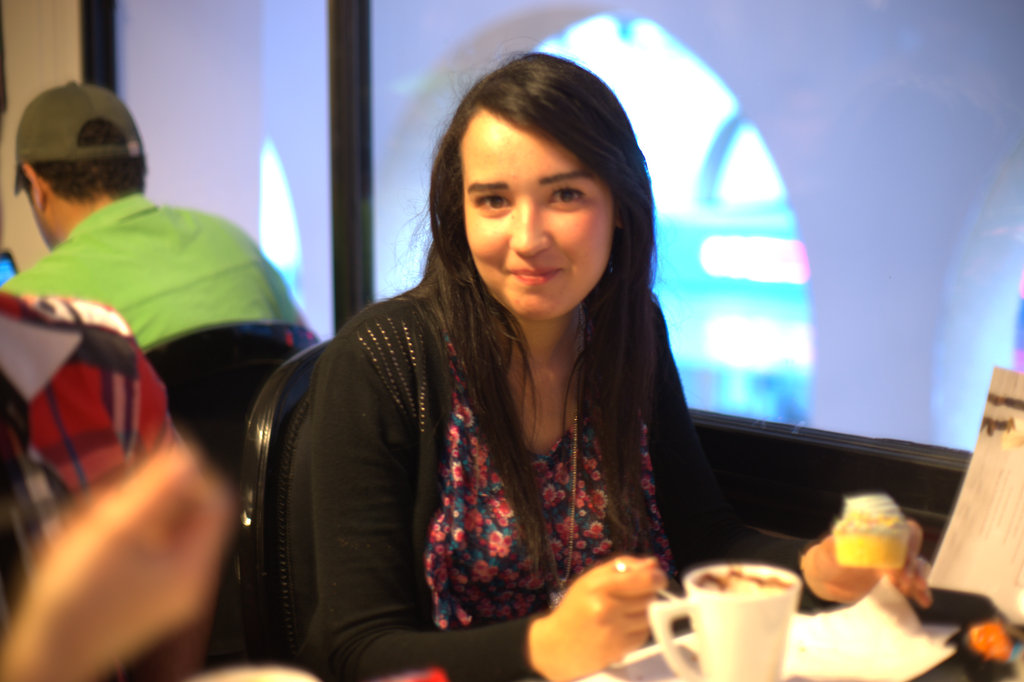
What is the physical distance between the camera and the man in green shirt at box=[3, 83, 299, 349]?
1996 millimetres

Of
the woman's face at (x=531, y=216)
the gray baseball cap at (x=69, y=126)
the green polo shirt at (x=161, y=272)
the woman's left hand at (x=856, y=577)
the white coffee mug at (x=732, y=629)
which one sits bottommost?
the woman's left hand at (x=856, y=577)

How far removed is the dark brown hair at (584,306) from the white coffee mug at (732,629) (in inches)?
15.9

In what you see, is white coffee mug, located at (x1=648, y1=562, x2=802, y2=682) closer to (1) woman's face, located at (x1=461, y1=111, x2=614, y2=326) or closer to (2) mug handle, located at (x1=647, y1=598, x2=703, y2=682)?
(2) mug handle, located at (x1=647, y1=598, x2=703, y2=682)

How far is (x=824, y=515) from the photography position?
1465 mm

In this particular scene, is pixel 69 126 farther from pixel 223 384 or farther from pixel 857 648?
pixel 857 648

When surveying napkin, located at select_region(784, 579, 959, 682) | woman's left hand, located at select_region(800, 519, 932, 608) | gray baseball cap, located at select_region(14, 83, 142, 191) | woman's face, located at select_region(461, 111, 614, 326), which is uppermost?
gray baseball cap, located at select_region(14, 83, 142, 191)

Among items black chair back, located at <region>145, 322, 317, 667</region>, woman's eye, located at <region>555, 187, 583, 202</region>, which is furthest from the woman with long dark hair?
black chair back, located at <region>145, 322, 317, 667</region>

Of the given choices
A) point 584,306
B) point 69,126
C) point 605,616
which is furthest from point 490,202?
point 69,126

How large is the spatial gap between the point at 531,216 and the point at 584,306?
24 cm

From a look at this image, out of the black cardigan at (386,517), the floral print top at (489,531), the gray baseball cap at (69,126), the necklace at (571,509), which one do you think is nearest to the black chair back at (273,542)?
the black cardigan at (386,517)

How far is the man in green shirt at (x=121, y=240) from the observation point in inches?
78.6

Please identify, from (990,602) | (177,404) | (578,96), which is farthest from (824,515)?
(177,404)

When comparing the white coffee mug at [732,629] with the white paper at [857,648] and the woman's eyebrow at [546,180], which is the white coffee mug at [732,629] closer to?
the white paper at [857,648]

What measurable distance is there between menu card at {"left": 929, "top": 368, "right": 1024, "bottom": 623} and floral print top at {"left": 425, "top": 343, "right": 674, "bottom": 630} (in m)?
0.41
